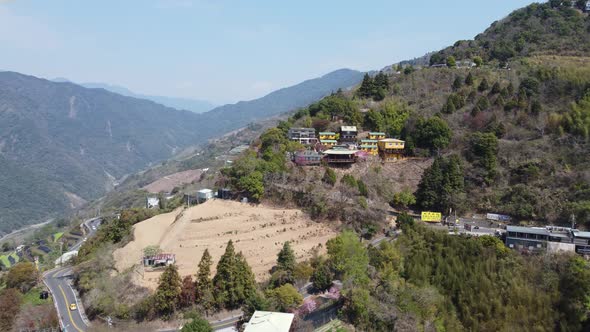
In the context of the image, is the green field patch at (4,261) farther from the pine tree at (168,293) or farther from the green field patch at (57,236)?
the pine tree at (168,293)

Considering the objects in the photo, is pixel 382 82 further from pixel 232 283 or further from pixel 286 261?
pixel 232 283

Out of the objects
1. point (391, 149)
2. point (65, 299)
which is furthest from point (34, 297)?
point (391, 149)

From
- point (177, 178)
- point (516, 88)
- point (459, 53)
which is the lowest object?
point (177, 178)

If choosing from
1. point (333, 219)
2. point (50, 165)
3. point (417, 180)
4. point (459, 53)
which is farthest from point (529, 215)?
point (50, 165)

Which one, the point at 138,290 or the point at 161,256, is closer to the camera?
the point at 138,290

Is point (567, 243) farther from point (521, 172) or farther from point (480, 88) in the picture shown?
point (480, 88)

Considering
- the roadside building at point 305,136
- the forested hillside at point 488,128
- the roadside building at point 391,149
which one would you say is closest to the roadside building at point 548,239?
the forested hillside at point 488,128
